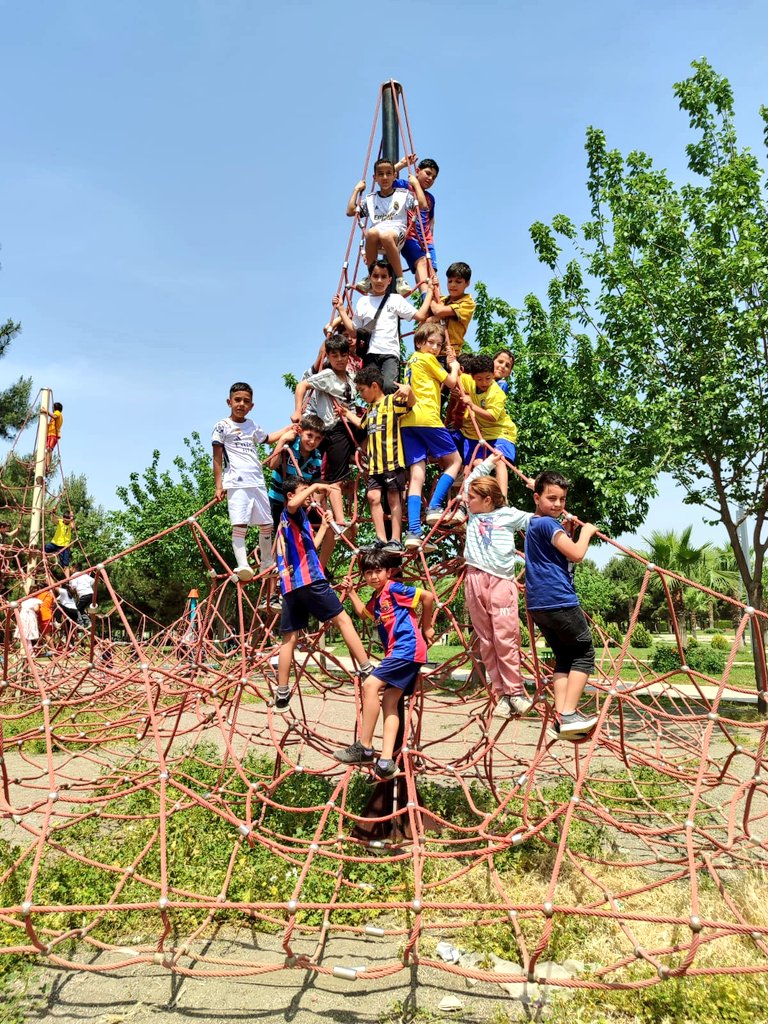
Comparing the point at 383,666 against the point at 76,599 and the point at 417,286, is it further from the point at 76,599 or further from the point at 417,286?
the point at 76,599

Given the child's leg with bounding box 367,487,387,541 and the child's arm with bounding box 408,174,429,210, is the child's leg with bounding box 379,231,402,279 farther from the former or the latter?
the child's leg with bounding box 367,487,387,541

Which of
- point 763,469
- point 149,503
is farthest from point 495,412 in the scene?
point 149,503

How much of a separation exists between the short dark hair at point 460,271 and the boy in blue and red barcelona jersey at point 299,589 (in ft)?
7.03

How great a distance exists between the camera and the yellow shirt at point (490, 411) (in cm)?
467

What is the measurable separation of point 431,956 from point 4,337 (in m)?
18.1

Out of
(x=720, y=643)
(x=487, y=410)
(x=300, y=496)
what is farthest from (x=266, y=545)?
(x=720, y=643)

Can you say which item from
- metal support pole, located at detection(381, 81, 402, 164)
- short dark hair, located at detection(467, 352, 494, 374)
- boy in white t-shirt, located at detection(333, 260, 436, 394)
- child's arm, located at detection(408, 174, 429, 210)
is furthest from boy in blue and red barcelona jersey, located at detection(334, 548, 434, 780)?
metal support pole, located at detection(381, 81, 402, 164)

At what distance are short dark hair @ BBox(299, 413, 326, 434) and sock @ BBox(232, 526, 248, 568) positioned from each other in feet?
2.81

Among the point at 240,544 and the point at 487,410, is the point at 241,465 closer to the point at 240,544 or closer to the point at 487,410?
the point at 240,544

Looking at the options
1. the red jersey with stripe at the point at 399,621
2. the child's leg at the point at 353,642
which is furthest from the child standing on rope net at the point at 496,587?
the child's leg at the point at 353,642

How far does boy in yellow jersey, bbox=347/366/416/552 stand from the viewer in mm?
4266

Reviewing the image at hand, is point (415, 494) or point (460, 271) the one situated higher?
point (460, 271)

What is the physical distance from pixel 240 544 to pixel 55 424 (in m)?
7.93

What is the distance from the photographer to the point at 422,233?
5.30m
